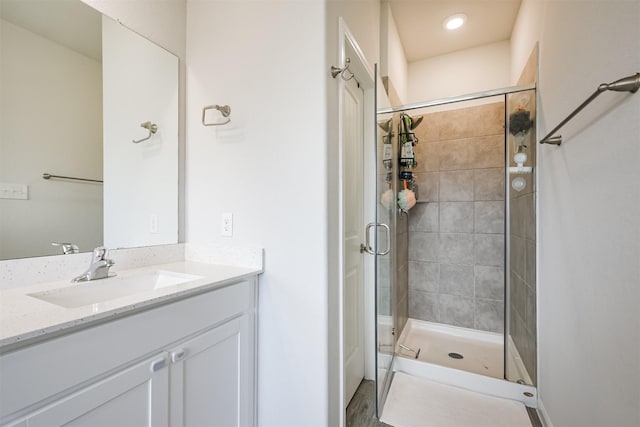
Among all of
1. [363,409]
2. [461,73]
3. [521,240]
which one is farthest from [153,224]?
[461,73]

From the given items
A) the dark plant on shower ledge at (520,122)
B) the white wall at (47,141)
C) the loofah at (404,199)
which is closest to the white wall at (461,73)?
the dark plant on shower ledge at (520,122)

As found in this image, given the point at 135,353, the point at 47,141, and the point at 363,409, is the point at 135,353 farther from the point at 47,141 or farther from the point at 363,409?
the point at 363,409

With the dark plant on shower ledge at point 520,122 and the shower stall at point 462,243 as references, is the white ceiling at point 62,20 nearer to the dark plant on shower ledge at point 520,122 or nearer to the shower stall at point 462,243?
the shower stall at point 462,243

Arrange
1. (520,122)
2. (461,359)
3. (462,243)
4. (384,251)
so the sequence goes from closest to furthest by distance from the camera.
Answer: (384,251), (520,122), (461,359), (462,243)

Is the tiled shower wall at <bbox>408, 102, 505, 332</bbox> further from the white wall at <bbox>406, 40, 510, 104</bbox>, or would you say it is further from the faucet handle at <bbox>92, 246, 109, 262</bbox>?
the faucet handle at <bbox>92, 246, 109, 262</bbox>

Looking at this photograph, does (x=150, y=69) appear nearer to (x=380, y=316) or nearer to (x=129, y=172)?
(x=129, y=172)

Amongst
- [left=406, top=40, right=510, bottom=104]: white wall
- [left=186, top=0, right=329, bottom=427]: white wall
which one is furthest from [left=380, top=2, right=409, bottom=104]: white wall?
[left=186, top=0, right=329, bottom=427]: white wall

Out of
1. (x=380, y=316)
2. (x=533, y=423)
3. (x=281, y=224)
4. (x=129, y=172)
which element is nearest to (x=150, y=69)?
(x=129, y=172)

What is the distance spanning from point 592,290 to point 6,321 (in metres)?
1.84

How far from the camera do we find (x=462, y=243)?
279cm

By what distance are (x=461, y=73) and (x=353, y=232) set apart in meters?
2.35

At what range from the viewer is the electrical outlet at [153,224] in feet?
4.99

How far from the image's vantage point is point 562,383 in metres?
1.30

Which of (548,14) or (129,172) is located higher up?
(548,14)
